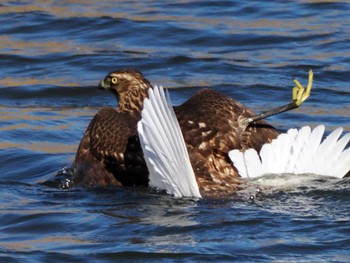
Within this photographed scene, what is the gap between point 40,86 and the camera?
12.4 m

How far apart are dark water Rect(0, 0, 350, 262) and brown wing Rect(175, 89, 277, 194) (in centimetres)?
21

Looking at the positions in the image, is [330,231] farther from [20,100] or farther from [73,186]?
[20,100]

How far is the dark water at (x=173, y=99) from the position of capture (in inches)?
300

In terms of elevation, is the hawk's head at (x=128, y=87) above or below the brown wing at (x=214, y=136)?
above

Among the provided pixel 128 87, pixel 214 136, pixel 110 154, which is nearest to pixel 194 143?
pixel 214 136

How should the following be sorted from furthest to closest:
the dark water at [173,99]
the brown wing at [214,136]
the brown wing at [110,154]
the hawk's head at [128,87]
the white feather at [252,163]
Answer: the hawk's head at [128,87] < the brown wing at [110,154] < the brown wing at [214,136] < the white feather at [252,163] < the dark water at [173,99]

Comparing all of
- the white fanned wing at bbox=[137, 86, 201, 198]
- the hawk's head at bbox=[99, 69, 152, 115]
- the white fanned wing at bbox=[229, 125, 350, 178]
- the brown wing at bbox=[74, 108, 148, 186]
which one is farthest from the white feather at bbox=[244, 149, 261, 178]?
the hawk's head at bbox=[99, 69, 152, 115]

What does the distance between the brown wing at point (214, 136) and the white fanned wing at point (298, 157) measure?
188 mm

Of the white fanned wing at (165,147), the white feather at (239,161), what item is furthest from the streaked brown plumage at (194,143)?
the white fanned wing at (165,147)

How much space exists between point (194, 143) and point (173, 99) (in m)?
3.27

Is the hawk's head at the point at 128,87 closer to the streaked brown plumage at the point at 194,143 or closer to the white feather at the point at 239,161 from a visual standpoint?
the streaked brown plumage at the point at 194,143

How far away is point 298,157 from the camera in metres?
8.51

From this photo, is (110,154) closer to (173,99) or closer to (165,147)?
(165,147)

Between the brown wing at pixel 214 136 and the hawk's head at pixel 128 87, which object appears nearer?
the brown wing at pixel 214 136
